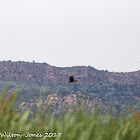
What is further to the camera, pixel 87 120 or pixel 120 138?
pixel 87 120

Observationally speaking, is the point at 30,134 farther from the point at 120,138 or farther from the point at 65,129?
the point at 120,138

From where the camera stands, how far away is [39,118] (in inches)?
264

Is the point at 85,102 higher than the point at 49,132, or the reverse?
the point at 85,102

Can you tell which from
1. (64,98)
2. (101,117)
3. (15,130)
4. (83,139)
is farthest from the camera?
(64,98)

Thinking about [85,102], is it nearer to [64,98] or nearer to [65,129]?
[65,129]

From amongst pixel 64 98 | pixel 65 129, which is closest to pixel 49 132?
pixel 65 129

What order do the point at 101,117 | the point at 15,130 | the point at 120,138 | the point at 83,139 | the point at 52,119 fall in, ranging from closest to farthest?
1. the point at 83,139
2. the point at 15,130
3. the point at 120,138
4. the point at 52,119
5. the point at 101,117

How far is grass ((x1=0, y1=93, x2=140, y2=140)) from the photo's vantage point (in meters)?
5.67

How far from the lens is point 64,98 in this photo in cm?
18250

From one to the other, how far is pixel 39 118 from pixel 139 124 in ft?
7.04

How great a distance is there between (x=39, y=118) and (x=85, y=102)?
0.91 meters

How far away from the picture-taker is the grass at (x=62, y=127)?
567 centimetres

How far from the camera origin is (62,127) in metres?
6.15

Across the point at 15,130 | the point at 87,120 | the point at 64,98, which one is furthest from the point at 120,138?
the point at 64,98
